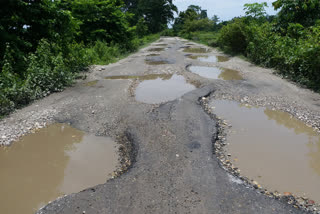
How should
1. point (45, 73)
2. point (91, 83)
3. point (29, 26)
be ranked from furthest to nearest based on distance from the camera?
1. point (29, 26)
2. point (91, 83)
3. point (45, 73)

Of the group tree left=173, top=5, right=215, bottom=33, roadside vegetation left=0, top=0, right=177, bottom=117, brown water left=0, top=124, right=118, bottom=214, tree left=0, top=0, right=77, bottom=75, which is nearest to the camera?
brown water left=0, top=124, right=118, bottom=214

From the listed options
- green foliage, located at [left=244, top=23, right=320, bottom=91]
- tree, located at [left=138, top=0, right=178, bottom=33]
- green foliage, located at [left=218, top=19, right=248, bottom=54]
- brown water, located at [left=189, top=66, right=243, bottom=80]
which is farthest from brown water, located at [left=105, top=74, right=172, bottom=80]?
tree, located at [left=138, top=0, right=178, bottom=33]

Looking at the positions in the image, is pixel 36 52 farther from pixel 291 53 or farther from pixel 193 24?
pixel 193 24

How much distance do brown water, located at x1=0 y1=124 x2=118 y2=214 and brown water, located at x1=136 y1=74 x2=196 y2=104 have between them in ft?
7.62

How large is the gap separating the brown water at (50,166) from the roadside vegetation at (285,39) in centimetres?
673

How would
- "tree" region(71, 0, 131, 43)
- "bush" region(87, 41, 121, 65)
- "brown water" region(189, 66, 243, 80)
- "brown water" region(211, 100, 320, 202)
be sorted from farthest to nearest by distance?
"tree" region(71, 0, 131, 43)
"bush" region(87, 41, 121, 65)
"brown water" region(189, 66, 243, 80)
"brown water" region(211, 100, 320, 202)

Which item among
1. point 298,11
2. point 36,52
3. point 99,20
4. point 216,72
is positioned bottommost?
point 216,72

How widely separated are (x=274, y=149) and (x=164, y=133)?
1923mm

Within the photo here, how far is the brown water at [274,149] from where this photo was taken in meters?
3.22

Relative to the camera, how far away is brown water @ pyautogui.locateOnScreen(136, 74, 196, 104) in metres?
Answer: 6.47

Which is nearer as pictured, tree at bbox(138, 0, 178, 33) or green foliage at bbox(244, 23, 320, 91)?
green foliage at bbox(244, 23, 320, 91)

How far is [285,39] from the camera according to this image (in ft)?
31.6

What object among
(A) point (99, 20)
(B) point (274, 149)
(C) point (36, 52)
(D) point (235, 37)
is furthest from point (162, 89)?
(A) point (99, 20)

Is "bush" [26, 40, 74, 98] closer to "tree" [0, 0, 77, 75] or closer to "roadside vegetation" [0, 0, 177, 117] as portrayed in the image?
"roadside vegetation" [0, 0, 177, 117]
